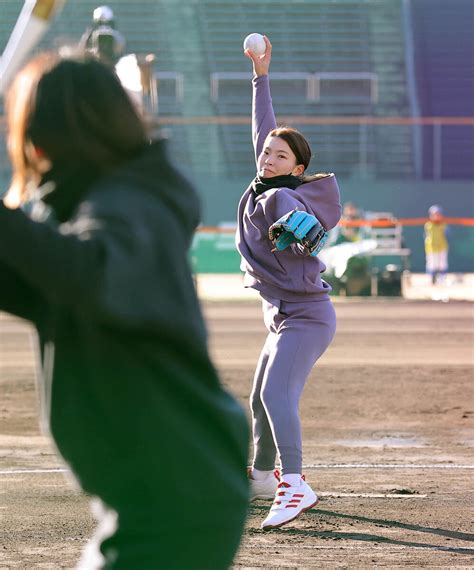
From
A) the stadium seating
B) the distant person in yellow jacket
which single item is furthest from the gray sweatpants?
the stadium seating

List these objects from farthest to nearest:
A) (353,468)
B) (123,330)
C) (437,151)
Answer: (437,151) → (353,468) → (123,330)

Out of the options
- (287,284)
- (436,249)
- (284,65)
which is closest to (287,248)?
(287,284)

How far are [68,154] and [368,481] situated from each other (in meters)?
5.31

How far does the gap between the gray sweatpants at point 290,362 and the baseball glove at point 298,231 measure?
348 millimetres

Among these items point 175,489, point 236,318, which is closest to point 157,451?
point 175,489

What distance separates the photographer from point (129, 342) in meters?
2.49

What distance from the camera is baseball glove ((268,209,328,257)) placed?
591cm

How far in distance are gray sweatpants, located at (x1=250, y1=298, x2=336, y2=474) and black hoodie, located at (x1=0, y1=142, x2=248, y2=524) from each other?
357cm

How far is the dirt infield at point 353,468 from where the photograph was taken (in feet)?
19.0

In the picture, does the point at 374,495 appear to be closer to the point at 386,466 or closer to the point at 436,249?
the point at 386,466

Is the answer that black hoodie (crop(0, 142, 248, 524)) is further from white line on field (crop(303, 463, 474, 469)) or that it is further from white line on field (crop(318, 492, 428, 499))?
white line on field (crop(303, 463, 474, 469))

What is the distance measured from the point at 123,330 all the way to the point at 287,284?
145 inches

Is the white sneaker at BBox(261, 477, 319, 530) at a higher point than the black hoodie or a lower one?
lower

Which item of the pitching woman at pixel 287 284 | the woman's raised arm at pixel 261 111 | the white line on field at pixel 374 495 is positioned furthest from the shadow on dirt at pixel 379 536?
the woman's raised arm at pixel 261 111
